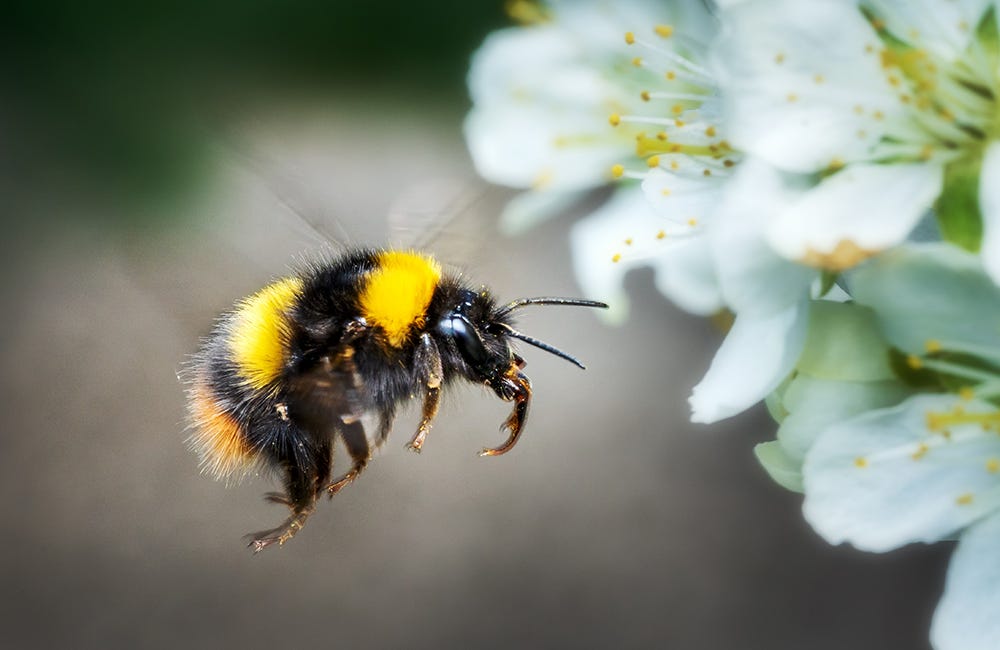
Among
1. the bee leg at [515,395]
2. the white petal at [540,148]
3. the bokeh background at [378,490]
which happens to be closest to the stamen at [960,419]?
the bee leg at [515,395]

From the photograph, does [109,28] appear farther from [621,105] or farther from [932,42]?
[932,42]

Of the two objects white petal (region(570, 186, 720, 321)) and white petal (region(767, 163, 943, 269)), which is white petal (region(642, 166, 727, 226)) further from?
white petal (region(767, 163, 943, 269))

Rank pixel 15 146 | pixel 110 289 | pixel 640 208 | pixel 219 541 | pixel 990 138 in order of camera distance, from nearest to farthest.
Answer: pixel 990 138 < pixel 640 208 < pixel 219 541 < pixel 110 289 < pixel 15 146

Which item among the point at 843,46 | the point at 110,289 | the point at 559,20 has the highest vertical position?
the point at 843,46

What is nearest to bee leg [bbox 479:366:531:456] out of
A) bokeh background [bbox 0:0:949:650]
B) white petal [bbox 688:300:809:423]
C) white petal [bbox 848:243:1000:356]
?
white petal [bbox 688:300:809:423]

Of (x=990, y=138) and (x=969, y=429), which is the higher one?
(x=990, y=138)

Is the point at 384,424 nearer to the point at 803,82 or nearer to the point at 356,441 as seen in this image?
the point at 356,441

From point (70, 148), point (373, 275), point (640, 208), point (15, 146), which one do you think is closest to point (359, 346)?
point (373, 275)
